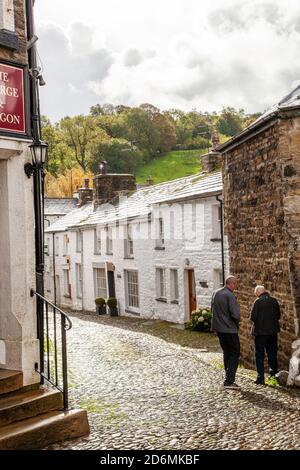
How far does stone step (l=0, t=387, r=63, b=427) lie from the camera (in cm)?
651

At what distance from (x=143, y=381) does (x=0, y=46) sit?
6.09 metres

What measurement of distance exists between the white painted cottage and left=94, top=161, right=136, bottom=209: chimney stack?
0.19 feet

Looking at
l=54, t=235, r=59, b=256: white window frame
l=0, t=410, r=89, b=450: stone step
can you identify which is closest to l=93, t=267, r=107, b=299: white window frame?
l=54, t=235, r=59, b=256: white window frame

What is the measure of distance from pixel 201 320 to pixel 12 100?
13916mm

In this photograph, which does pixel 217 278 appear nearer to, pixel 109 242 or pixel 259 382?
pixel 109 242

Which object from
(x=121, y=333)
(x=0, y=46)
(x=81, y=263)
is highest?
(x=0, y=46)

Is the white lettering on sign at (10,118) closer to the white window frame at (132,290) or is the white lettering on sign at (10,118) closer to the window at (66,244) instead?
the white window frame at (132,290)

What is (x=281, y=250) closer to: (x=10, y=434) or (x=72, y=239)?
(x=10, y=434)

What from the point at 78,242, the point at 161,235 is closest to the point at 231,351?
the point at 161,235

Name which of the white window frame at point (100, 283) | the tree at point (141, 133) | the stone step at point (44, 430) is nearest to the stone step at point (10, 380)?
the stone step at point (44, 430)

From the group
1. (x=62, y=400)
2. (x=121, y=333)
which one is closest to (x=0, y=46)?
(x=62, y=400)

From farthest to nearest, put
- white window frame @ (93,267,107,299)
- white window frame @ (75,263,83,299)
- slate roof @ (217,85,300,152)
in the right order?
white window frame @ (75,263,83,299) < white window frame @ (93,267,107,299) < slate roof @ (217,85,300,152)

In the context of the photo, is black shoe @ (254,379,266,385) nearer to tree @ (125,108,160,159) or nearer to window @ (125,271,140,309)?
window @ (125,271,140,309)
